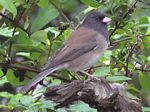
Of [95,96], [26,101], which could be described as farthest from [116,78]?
[26,101]

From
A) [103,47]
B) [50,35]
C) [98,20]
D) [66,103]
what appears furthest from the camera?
[98,20]

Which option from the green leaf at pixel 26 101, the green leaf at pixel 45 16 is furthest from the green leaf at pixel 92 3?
the green leaf at pixel 26 101

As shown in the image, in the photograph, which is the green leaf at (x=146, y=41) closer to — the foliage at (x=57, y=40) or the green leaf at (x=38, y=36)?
the foliage at (x=57, y=40)

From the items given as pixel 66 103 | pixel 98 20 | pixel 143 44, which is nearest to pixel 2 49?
pixel 66 103

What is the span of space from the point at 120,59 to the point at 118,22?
194mm

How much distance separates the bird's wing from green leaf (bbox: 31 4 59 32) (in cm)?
24

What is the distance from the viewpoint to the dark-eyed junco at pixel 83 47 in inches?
105

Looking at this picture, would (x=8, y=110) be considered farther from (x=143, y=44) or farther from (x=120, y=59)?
(x=143, y=44)

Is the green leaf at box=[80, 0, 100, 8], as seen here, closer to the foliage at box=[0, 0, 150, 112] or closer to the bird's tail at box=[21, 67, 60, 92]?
the foliage at box=[0, 0, 150, 112]

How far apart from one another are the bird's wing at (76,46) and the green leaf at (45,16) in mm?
241

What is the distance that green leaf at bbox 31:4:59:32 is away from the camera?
2377mm

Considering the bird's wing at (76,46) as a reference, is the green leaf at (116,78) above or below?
below

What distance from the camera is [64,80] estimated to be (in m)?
2.52

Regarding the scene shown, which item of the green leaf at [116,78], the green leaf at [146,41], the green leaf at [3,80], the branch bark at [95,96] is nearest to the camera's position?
the branch bark at [95,96]
